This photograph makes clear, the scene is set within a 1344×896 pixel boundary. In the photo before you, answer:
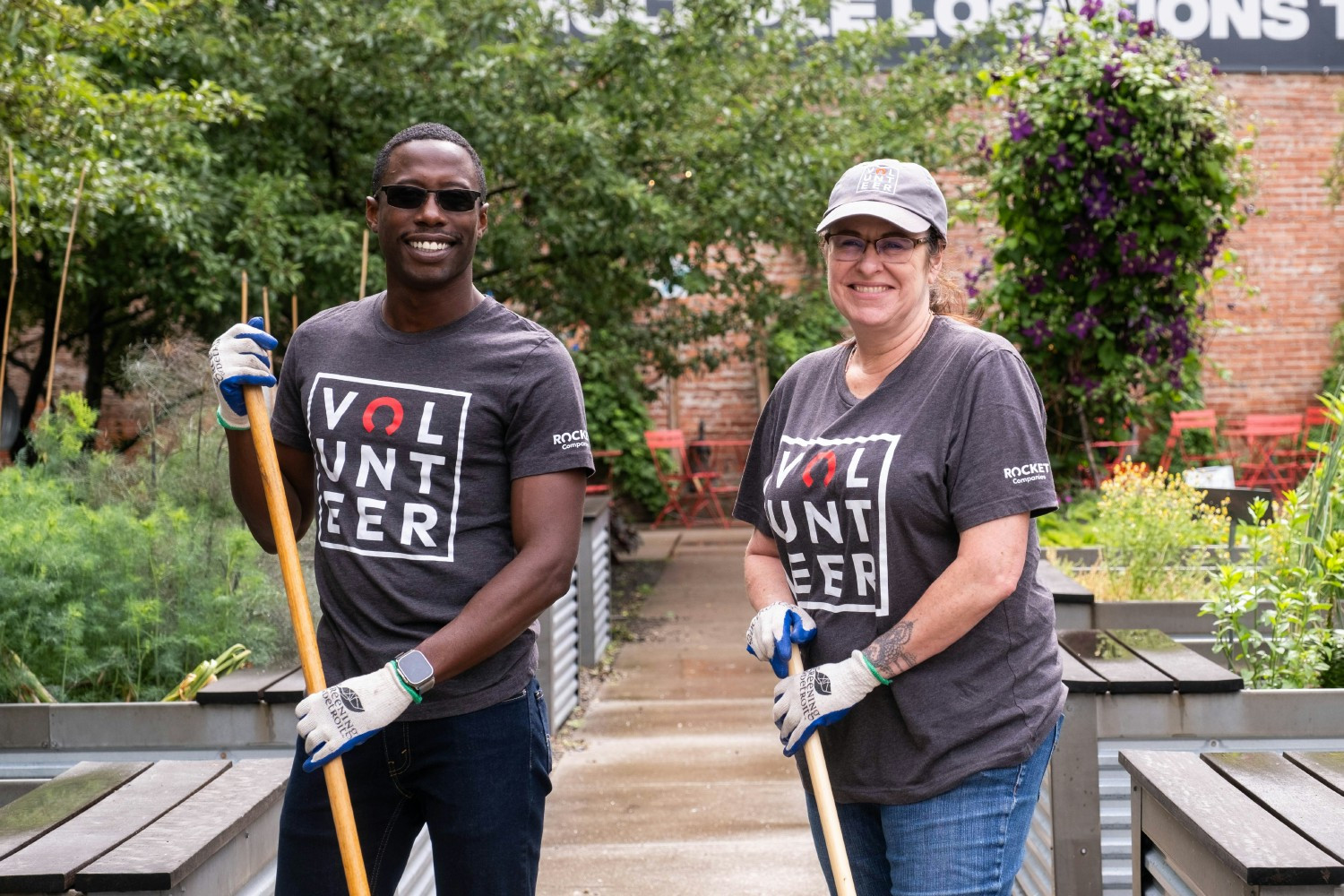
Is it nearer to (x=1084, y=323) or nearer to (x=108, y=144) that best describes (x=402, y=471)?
(x=108, y=144)

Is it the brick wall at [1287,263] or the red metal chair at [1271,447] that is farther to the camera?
the brick wall at [1287,263]

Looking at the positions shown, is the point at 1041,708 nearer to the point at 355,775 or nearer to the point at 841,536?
the point at 841,536

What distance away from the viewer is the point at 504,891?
2.22m

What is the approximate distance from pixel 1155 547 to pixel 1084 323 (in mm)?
2272

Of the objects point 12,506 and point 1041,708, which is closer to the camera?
point 1041,708

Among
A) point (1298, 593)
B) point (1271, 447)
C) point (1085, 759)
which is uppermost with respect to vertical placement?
point (1298, 593)

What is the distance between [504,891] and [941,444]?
3.26 ft

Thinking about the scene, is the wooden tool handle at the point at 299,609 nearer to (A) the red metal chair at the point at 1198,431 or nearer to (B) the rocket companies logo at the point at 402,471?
(B) the rocket companies logo at the point at 402,471

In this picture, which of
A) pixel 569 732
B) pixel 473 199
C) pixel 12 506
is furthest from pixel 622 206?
pixel 473 199

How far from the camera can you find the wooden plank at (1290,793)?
2.29 m

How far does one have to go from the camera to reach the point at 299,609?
2.26 m

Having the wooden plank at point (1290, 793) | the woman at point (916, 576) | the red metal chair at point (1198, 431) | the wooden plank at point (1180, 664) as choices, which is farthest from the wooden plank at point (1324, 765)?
the red metal chair at point (1198, 431)

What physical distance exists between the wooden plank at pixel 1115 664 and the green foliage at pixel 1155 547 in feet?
4.33

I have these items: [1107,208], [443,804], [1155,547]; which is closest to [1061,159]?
[1107,208]
